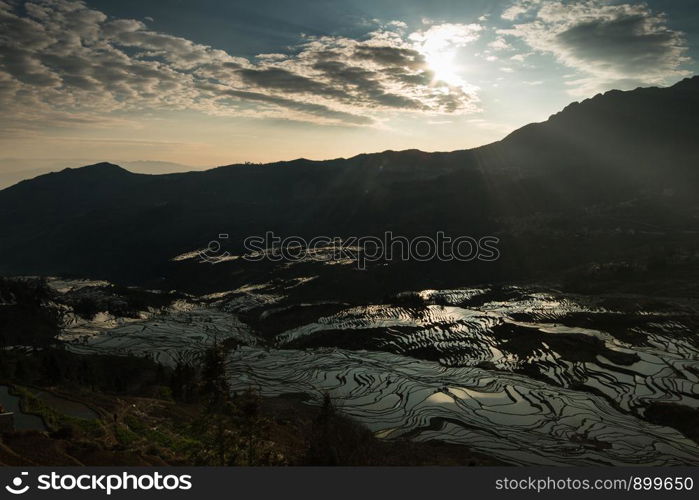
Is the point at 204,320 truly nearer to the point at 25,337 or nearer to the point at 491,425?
the point at 25,337

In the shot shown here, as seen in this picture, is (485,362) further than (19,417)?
Yes

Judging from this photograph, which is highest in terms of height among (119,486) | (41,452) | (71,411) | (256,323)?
(119,486)

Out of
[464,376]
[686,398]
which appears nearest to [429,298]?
[464,376]

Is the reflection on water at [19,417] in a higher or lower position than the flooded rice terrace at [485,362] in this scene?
higher

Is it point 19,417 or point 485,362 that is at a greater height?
point 19,417

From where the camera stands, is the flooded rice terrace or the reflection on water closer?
the reflection on water
